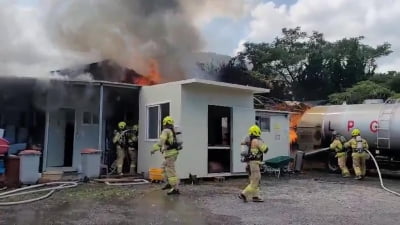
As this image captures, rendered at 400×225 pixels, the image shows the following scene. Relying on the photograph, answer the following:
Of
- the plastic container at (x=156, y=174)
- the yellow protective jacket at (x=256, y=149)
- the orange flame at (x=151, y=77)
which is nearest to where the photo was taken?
the yellow protective jacket at (x=256, y=149)

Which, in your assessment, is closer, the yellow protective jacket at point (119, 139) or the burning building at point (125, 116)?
the burning building at point (125, 116)

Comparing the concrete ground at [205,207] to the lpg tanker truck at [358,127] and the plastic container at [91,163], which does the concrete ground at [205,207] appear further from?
the lpg tanker truck at [358,127]

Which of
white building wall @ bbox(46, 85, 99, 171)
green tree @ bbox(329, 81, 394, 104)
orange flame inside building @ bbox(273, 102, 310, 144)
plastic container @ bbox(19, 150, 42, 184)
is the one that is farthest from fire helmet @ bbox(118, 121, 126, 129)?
green tree @ bbox(329, 81, 394, 104)

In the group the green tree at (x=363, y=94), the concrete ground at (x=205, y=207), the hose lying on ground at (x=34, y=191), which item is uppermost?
the green tree at (x=363, y=94)

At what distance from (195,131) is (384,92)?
18522mm

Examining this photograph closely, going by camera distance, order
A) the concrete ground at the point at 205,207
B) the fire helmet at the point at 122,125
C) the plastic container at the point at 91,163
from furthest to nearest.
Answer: the fire helmet at the point at 122,125, the plastic container at the point at 91,163, the concrete ground at the point at 205,207

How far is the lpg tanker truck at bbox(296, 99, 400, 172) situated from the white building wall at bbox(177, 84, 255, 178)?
201 inches

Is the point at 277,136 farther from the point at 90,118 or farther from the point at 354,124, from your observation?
the point at 90,118

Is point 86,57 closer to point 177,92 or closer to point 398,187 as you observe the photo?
point 177,92

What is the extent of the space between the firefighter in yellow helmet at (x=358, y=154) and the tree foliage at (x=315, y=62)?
649 inches

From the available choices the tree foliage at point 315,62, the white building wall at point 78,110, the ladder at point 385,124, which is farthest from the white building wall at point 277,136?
the tree foliage at point 315,62

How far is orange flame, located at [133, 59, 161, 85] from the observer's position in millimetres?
15953

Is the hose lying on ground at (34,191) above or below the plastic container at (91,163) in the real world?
below

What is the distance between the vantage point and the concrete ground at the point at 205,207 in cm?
679
